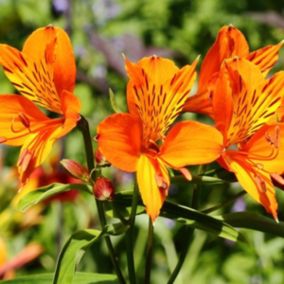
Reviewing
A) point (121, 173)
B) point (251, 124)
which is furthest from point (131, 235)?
point (121, 173)

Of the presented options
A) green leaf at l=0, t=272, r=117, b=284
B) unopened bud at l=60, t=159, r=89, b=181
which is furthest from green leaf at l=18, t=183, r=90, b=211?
green leaf at l=0, t=272, r=117, b=284

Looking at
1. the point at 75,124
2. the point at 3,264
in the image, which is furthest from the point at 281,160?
the point at 3,264

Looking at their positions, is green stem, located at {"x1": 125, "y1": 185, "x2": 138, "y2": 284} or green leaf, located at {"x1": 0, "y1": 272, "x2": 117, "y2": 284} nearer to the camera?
green stem, located at {"x1": 125, "y1": 185, "x2": 138, "y2": 284}

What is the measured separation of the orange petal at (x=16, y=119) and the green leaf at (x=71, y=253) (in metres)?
0.12

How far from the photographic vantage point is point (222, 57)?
806 millimetres

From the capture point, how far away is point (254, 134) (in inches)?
31.4

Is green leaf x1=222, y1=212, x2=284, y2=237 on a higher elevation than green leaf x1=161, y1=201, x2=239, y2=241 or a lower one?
lower

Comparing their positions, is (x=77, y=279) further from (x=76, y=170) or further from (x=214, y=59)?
(x=214, y=59)

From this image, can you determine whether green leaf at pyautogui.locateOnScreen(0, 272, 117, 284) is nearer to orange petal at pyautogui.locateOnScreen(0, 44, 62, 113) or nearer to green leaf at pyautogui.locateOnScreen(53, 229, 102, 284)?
green leaf at pyautogui.locateOnScreen(53, 229, 102, 284)

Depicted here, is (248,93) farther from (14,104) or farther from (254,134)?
(14,104)

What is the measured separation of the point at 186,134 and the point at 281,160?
99mm

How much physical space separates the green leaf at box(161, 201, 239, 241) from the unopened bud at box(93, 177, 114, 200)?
3.5 inches

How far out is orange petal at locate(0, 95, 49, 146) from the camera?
0.78 metres

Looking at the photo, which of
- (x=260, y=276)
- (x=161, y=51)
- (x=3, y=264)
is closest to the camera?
(x=3, y=264)
